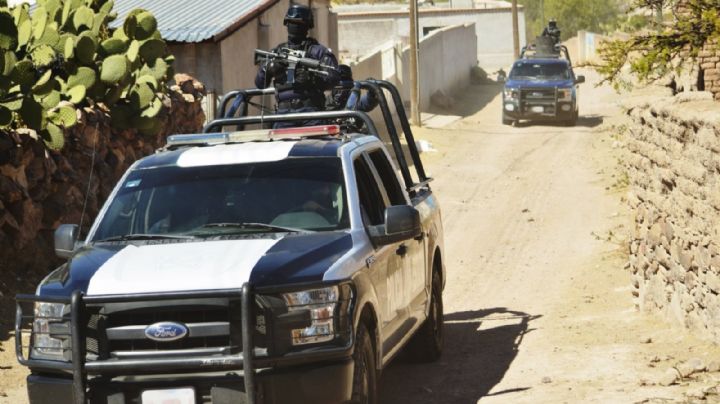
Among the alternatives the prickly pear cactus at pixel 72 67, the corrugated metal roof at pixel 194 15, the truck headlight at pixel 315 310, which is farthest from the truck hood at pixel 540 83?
the truck headlight at pixel 315 310

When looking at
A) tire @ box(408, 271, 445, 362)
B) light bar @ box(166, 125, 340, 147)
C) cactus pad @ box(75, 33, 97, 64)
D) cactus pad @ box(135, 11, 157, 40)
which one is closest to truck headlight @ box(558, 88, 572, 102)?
cactus pad @ box(135, 11, 157, 40)

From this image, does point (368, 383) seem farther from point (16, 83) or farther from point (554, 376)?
point (16, 83)

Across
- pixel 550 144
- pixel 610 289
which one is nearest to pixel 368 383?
pixel 610 289

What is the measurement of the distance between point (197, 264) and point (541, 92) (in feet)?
101

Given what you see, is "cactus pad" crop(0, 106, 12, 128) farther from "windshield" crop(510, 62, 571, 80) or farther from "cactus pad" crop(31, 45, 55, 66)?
"windshield" crop(510, 62, 571, 80)

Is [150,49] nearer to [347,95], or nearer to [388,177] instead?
[347,95]

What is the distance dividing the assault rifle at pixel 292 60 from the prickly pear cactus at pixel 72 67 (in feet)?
8.36

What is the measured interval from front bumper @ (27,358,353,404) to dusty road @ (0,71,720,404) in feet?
7.33

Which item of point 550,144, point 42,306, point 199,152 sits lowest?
point 550,144

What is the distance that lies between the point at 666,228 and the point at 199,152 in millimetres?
4823

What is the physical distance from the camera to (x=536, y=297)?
575 inches

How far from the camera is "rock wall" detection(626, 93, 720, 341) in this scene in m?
9.95

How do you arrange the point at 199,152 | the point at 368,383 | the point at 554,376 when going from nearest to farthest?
the point at 368,383
the point at 199,152
the point at 554,376

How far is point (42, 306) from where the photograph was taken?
7.20 metres
